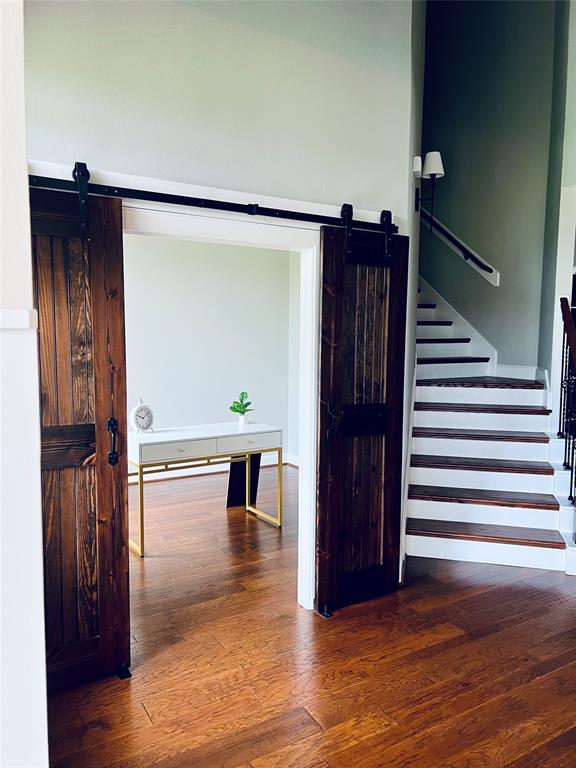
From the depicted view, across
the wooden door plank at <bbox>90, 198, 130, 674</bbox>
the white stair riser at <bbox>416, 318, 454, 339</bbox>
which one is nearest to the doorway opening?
the wooden door plank at <bbox>90, 198, 130, 674</bbox>

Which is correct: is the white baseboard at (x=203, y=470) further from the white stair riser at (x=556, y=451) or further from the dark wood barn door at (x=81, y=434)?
the dark wood barn door at (x=81, y=434)

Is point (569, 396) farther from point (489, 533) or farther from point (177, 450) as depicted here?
point (177, 450)

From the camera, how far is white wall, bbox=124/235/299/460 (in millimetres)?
5805

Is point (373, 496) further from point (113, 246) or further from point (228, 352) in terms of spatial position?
point (228, 352)

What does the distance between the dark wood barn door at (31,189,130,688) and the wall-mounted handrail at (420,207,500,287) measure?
4115 millimetres

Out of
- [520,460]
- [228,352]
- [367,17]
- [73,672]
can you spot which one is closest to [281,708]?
[73,672]

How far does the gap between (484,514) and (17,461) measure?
346cm

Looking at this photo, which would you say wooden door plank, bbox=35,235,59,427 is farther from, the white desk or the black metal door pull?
the white desk

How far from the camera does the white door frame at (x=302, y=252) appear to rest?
2699mm

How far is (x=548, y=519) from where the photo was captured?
13.1 ft

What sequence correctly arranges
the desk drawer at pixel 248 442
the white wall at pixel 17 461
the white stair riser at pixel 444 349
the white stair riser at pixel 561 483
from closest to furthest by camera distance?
the white wall at pixel 17 461 → the white stair riser at pixel 561 483 → the desk drawer at pixel 248 442 → the white stair riser at pixel 444 349

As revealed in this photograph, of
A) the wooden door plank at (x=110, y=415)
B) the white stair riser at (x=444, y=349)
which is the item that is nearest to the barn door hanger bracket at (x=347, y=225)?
the wooden door plank at (x=110, y=415)

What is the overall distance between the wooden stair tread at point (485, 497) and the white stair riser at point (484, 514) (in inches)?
1.2

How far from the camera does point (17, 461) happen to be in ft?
4.54
